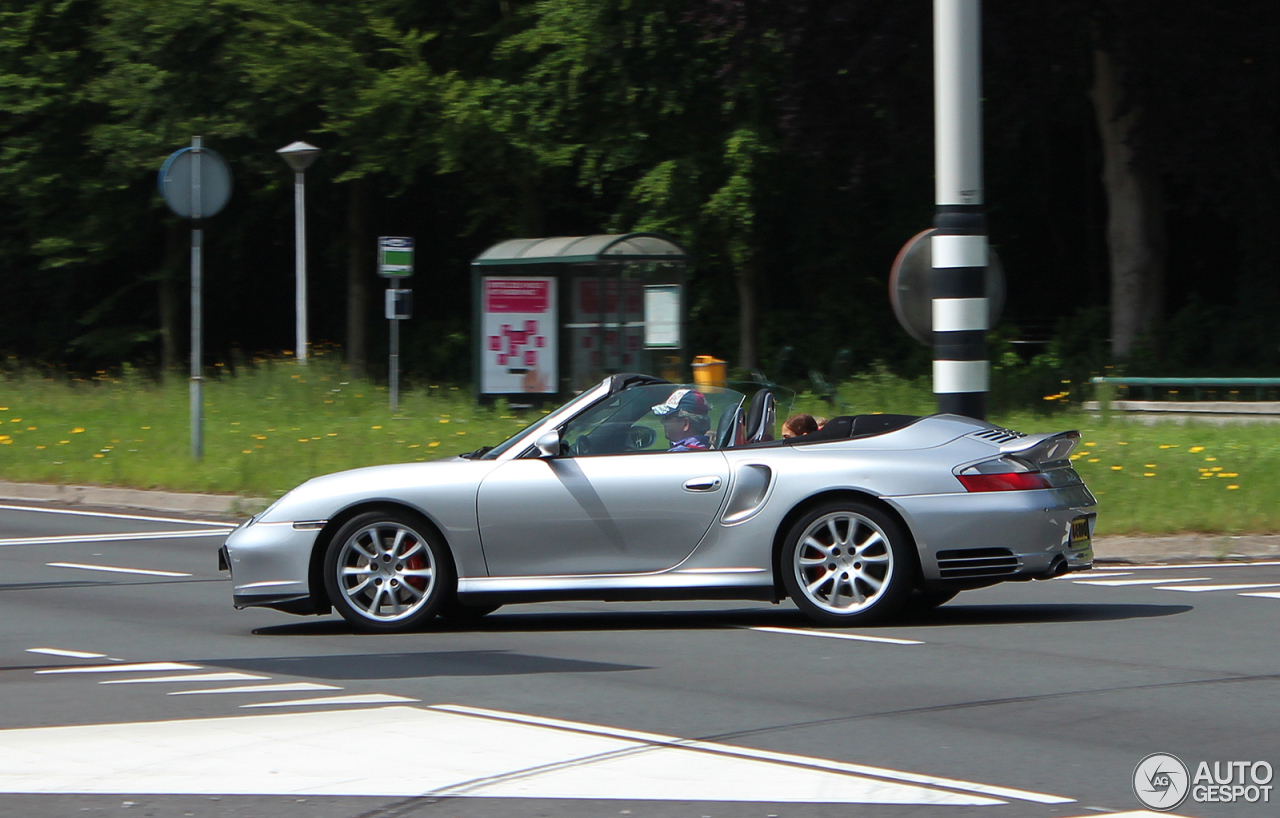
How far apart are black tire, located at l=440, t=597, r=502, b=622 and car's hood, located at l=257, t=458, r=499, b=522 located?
664 mm

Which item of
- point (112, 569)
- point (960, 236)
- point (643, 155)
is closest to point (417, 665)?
point (112, 569)

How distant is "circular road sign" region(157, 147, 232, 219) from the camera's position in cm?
1719

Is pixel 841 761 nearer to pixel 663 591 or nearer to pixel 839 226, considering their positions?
pixel 663 591

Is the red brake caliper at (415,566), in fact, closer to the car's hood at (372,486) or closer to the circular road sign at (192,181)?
the car's hood at (372,486)

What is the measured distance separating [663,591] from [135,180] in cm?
2906

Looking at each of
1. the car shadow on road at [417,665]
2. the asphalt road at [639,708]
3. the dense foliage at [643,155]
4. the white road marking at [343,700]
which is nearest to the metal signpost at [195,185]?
the asphalt road at [639,708]

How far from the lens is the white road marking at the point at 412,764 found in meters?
5.40

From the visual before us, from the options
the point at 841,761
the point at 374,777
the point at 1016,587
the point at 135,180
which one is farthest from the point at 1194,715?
the point at 135,180

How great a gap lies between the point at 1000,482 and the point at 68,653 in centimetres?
462

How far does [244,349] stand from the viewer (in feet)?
149

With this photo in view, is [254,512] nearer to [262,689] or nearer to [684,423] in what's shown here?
[684,423]

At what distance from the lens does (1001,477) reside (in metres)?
8.80

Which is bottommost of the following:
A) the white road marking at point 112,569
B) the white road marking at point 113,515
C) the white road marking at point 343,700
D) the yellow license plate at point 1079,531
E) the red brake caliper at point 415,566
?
the white road marking at point 112,569
